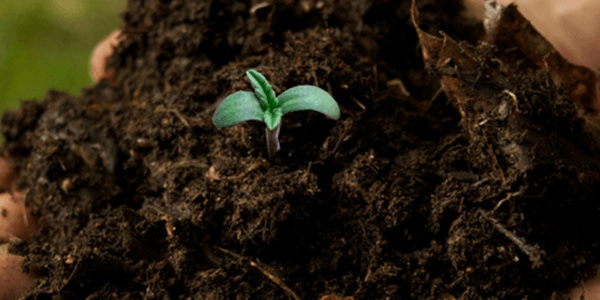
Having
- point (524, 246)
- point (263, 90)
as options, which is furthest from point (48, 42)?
point (524, 246)

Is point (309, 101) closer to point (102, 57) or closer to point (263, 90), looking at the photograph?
point (263, 90)

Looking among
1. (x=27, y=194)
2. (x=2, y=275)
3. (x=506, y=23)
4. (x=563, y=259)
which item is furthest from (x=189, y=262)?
(x=506, y=23)

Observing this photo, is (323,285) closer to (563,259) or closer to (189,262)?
(189,262)

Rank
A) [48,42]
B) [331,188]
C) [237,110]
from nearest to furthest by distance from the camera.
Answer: [237,110]
[331,188]
[48,42]

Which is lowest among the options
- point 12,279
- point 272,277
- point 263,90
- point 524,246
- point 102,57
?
point 524,246

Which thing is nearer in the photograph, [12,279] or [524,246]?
[524,246]

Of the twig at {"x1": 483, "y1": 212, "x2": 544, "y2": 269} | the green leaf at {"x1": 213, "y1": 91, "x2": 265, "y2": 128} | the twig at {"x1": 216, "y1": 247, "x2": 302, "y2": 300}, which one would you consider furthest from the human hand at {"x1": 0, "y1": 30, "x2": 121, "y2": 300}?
the twig at {"x1": 483, "y1": 212, "x2": 544, "y2": 269}

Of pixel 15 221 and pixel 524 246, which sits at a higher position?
pixel 15 221
